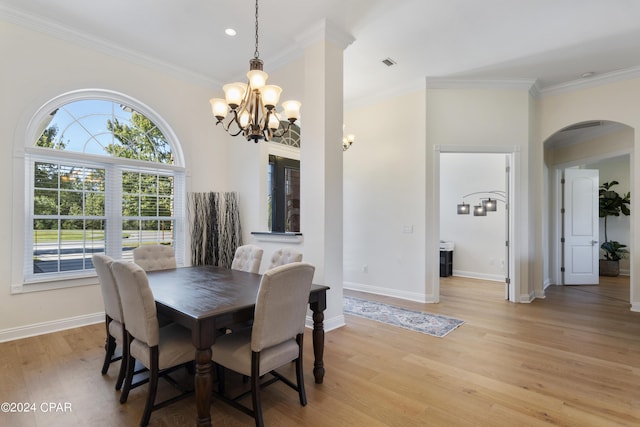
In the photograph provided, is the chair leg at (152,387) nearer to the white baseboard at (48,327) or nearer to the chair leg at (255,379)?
the chair leg at (255,379)

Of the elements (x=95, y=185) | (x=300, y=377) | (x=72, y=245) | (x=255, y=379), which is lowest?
(x=300, y=377)

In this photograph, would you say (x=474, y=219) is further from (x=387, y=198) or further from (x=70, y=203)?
(x=70, y=203)

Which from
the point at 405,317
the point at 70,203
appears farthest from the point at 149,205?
the point at 405,317

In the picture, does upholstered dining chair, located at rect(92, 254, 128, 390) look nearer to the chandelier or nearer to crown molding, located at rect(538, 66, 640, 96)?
the chandelier

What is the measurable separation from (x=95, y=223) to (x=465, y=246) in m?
Answer: 6.90

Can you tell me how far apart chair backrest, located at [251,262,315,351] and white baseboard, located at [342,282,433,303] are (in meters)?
3.26

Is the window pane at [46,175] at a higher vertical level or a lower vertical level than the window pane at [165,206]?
higher

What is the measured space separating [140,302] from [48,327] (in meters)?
2.61

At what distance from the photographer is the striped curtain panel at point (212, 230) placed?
4.91 metres

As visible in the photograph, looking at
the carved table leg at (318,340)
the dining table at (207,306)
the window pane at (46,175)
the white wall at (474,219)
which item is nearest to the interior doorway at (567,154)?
A: the white wall at (474,219)

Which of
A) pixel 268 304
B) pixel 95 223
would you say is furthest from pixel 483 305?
pixel 95 223

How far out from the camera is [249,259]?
11.5 ft

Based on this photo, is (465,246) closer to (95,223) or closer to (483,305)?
(483,305)

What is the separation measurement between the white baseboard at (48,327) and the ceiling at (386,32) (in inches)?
130
